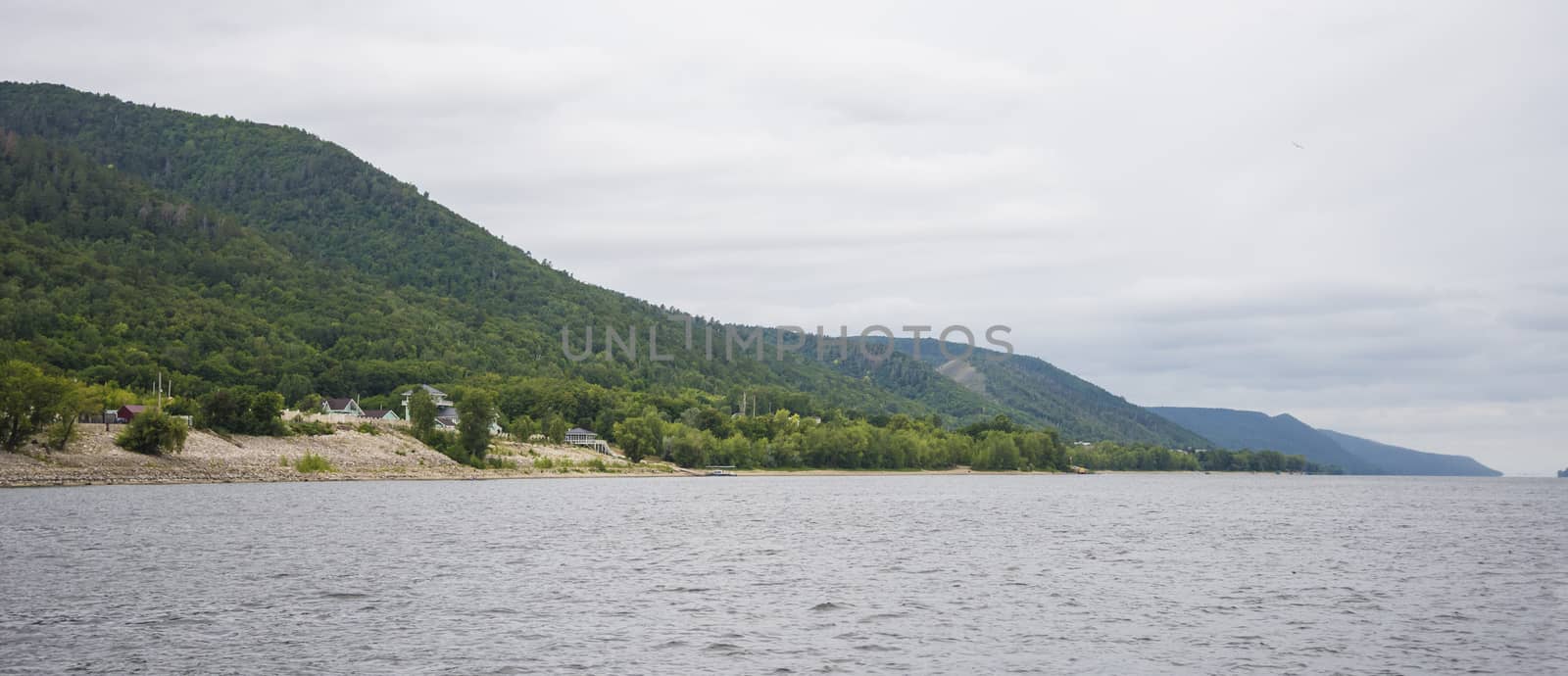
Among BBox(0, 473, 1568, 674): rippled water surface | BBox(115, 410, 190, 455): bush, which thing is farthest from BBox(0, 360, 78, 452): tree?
BBox(0, 473, 1568, 674): rippled water surface

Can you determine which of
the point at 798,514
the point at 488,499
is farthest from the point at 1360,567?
Answer: the point at 488,499

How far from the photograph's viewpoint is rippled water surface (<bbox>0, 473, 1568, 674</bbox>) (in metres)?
32.3

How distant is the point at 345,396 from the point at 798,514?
407 feet

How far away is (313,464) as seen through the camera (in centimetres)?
13588

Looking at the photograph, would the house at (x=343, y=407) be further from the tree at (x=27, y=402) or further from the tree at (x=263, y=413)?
the tree at (x=27, y=402)

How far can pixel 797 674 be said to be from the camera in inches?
1185

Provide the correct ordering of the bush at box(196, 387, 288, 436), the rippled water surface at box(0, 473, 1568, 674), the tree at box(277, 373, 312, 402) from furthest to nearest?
the tree at box(277, 373, 312, 402), the bush at box(196, 387, 288, 436), the rippled water surface at box(0, 473, 1568, 674)

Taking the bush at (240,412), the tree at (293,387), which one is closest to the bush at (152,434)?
the bush at (240,412)

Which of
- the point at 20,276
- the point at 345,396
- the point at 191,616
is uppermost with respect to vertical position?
the point at 20,276

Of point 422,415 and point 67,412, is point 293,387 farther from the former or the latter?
point 67,412

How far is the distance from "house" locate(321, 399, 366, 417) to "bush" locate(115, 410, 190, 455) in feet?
183

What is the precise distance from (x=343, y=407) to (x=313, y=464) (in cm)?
4675

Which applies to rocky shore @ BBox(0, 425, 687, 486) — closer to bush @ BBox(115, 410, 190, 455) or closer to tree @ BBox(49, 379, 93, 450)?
bush @ BBox(115, 410, 190, 455)

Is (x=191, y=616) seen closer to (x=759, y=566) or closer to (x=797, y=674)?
(x=797, y=674)
